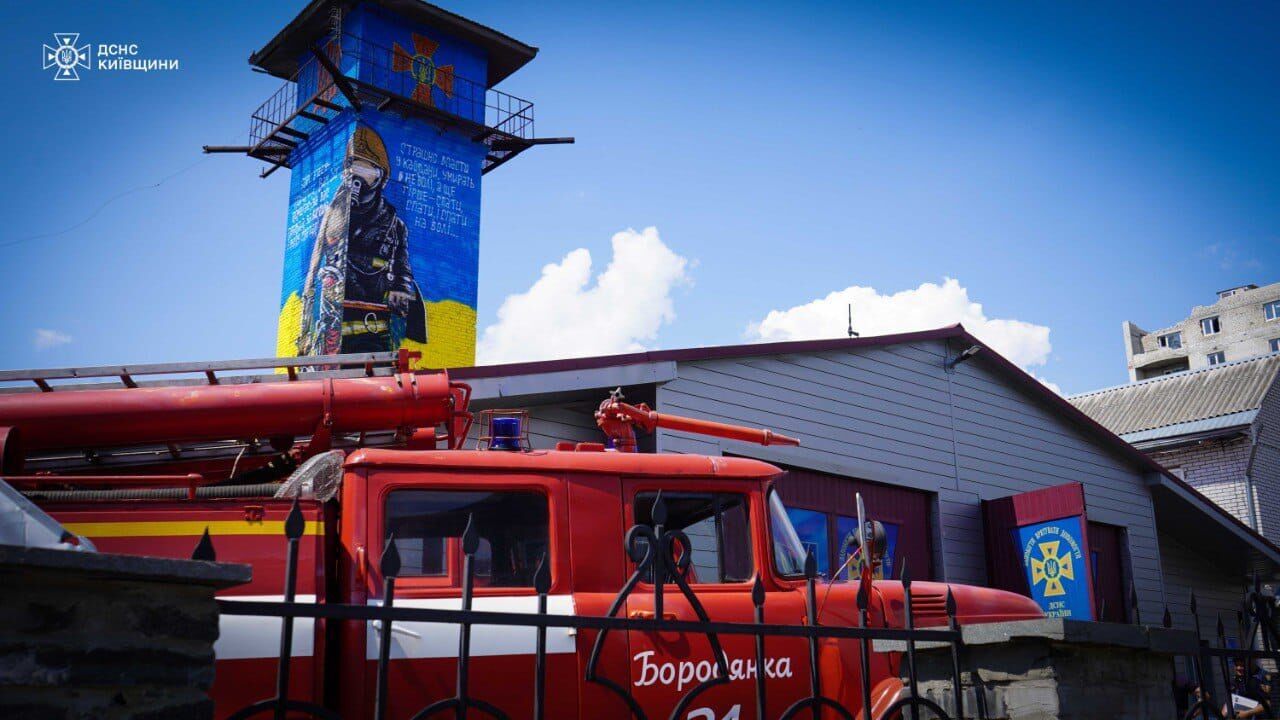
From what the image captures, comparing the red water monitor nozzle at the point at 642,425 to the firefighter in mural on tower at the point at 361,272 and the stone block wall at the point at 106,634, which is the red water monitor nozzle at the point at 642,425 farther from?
the firefighter in mural on tower at the point at 361,272

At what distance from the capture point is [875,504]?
552 inches

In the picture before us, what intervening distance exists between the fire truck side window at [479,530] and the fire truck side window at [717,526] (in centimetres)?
66

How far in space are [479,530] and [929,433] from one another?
10920mm

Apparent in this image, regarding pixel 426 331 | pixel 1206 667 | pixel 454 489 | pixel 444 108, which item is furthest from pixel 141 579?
pixel 444 108

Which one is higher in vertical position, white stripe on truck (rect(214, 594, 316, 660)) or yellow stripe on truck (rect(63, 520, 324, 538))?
yellow stripe on truck (rect(63, 520, 324, 538))

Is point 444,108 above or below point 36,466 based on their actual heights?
above

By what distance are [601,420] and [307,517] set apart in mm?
2872

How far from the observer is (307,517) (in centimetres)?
516

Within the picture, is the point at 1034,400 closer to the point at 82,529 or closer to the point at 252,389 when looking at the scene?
the point at 252,389

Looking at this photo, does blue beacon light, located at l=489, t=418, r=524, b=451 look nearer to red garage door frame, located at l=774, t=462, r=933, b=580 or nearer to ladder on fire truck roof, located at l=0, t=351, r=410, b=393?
ladder on fire truck roof, located at l=0, t=351, r=410, b=393

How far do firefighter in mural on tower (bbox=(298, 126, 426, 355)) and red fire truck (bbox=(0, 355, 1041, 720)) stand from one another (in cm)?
2258

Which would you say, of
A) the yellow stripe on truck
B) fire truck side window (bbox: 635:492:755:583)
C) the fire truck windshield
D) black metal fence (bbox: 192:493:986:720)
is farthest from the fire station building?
black metal fence (bbox: 192:493:986:720)

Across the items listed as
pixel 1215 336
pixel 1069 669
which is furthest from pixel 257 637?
pixel 1215 336

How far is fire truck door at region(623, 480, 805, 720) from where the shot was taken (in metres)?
5.39
